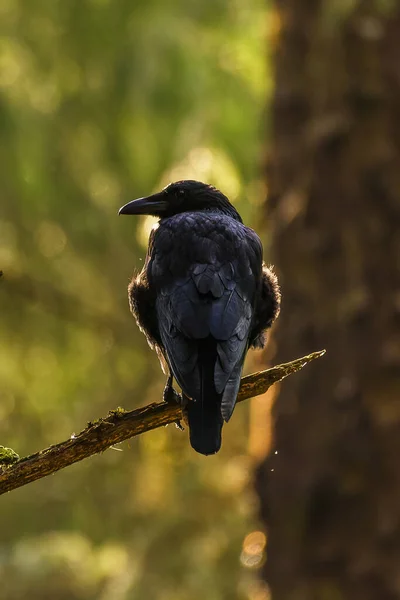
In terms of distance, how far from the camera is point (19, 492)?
9789 millimetres

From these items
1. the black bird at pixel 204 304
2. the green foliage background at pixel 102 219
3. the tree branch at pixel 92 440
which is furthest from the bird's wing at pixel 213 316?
the green foliage background at pixel 102 219

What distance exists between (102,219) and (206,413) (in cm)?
560

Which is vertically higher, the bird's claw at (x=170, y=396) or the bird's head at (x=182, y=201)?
the bird's head at (x=182, y=201)

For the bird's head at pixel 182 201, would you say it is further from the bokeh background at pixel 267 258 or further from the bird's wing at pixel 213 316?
the bokeh background at pixel 267 258

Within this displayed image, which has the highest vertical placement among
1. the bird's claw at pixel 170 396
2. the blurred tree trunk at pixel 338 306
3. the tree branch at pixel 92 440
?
the blurred tree trunk at pixel 338 306

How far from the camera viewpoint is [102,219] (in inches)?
372

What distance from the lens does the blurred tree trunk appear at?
267 inches

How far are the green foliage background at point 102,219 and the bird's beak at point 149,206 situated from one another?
2764mm

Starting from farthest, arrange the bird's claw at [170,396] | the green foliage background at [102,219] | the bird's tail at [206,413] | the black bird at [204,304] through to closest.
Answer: the green foliage background at [102,219] < the bird's claw at [170,396] < the black bird at [204,304] < the bird's tail at [206,413]

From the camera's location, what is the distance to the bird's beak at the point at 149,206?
5.37 metres

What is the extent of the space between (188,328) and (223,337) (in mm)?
136

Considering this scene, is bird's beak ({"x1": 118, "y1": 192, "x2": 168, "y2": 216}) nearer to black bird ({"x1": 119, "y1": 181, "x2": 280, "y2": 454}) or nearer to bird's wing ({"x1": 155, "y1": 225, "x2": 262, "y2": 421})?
black bird ({"x1": 119, "y1": 181, "x2": 280, "y2": 454})

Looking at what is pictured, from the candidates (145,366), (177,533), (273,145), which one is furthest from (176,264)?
(145,366)

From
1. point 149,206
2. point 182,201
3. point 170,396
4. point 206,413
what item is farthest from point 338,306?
point 206,413
